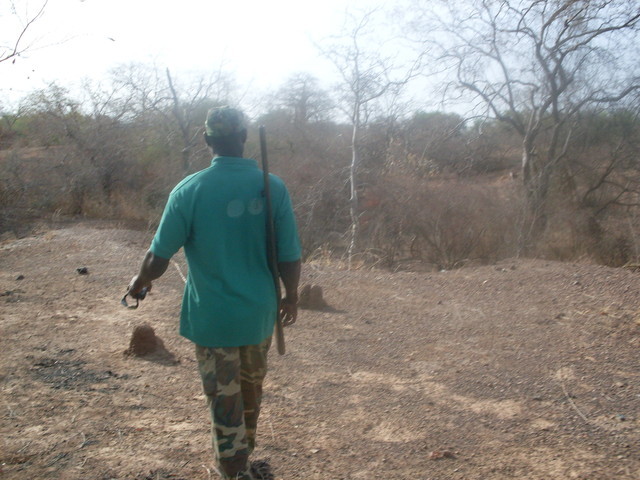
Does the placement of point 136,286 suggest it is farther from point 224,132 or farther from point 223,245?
point 224,132

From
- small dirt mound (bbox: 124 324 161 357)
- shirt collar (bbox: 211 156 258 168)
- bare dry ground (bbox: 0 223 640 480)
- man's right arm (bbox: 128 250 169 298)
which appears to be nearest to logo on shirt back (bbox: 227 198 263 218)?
shirt collar (bbox: 211 156 258 168)

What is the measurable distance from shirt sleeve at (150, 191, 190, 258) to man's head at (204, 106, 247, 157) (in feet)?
0.94

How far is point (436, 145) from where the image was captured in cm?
1650

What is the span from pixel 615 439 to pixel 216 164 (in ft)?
8.10

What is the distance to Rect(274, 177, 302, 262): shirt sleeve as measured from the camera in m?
2.69

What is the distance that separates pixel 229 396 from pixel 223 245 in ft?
2.04

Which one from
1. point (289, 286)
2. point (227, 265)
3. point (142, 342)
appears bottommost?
point (142, 342)

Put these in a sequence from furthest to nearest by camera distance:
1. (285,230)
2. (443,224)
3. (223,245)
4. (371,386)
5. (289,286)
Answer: (443,224) < (371,386) < (289,286) < (285,230) < (223,245)

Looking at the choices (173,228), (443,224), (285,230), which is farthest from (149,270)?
(443,224)

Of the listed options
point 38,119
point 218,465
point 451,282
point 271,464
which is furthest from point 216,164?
point 38,119

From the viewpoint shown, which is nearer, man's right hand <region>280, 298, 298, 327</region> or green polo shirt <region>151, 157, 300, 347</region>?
green polo shirt <region>151, 157, 300, 347</region>

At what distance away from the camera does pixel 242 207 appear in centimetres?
263

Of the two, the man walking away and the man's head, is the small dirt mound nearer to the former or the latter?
the man walking away

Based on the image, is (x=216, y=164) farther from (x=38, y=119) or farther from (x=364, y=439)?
(x=38, y=119)
